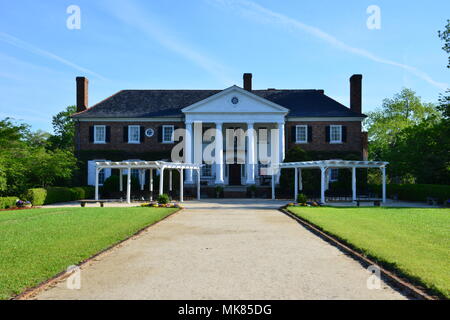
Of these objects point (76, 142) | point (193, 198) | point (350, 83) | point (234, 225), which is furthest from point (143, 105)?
point (234, 225)

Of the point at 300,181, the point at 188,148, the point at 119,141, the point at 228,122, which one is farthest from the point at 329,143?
the point at 119,141

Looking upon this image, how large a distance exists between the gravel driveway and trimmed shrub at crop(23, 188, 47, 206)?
1443 centimetres

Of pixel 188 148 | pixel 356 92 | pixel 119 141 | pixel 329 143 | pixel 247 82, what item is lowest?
pixel 188 148

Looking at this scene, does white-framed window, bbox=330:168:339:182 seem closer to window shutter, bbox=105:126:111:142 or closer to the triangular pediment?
the triangular pediment

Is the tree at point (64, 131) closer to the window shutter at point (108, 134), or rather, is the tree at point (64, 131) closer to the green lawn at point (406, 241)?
the window shutter at point (108, 134)

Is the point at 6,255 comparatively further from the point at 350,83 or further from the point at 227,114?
the point at 350,83

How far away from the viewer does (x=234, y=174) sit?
36.4 metres

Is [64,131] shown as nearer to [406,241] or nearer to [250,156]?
[250,156]

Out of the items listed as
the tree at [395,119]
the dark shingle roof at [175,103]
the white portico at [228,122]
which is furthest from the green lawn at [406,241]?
the tree at [395,119]

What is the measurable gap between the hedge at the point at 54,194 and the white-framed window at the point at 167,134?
7469 mm

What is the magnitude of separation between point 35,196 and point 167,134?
1459cm

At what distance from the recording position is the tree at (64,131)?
62.7 m

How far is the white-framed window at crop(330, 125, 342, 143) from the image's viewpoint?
118ft
